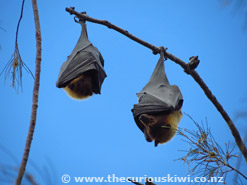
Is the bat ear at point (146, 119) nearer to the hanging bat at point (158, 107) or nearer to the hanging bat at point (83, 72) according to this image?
the hanging bat at point (158, 107)

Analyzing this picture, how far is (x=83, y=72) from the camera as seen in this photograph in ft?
13.9

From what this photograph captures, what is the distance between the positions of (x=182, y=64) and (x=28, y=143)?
6.75ft

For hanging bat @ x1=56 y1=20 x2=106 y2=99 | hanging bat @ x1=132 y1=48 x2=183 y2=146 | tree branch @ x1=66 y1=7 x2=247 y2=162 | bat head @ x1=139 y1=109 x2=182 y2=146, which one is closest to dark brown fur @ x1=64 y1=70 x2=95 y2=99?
hanging bat @ x1=56 y1=20 x2=106 y2=99

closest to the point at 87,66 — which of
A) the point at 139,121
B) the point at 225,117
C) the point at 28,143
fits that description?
the point at 139,121

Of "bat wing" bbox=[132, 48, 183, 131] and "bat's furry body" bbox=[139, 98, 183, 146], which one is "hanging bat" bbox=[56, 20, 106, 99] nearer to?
"bat wing" bbox=[132, 48, 183, 131]

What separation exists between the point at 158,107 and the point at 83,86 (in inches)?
38.4

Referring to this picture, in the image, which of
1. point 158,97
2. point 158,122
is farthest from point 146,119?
point 158,97

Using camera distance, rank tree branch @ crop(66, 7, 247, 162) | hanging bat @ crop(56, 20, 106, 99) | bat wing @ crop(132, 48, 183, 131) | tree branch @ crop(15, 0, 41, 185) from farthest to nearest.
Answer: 1. bat wing @ crop(132, 48, 183, 131)
2. hanging bat @ crop(56, 20, 106, 99)
3. tree branch @ crop(66, 7, 247, 162)
4. tree branch @ crop(15, 0, 41, 185)

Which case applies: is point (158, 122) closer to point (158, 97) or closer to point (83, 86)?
point (158, 97)

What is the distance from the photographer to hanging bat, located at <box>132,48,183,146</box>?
4.45m

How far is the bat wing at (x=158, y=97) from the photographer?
4.42 metres

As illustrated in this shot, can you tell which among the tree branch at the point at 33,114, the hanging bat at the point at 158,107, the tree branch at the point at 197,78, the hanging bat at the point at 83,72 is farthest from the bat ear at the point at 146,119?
the tree branch at the point at 33,114

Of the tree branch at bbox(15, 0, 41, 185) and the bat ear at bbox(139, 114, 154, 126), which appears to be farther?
the bat ear at bbox(139, 114, 154, 126)

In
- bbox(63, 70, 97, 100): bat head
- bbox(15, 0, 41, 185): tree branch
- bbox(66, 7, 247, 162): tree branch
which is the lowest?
bbox(15, 0, 41, 185): tree branch
